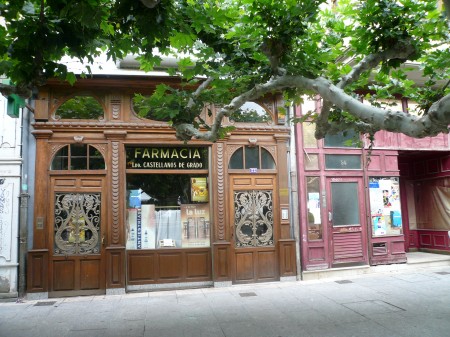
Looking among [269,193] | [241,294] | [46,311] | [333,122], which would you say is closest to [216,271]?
[241,294]

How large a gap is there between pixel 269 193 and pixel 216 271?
7.42ft

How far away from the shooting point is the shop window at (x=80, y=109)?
8.27m

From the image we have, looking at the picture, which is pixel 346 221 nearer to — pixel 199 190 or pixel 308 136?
pixel 308 136

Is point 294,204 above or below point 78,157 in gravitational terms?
below

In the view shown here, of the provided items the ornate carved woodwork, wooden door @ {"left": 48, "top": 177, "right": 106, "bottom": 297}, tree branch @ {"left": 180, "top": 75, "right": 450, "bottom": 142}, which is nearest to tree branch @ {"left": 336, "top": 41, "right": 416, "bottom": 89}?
tree branch @ {"left": 180, "top": 75, "right": 450, "bottom": 142}

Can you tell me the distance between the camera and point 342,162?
965 cm

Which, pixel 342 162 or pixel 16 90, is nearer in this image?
pixel 16 90

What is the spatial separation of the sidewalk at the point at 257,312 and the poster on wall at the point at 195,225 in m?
1.11

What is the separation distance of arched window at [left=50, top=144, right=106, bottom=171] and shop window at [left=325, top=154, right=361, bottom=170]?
18.6 feet

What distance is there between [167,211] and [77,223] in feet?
6.57

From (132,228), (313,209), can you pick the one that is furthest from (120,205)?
(313,209)

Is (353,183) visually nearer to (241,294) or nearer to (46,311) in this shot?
(241,294)

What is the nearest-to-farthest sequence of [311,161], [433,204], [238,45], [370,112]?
1. [370,112]
2. [238,45]
3. [311,161]
4. [433,204]

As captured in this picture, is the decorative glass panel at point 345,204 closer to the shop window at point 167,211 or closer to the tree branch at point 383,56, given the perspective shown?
the shop window at point 167,211
